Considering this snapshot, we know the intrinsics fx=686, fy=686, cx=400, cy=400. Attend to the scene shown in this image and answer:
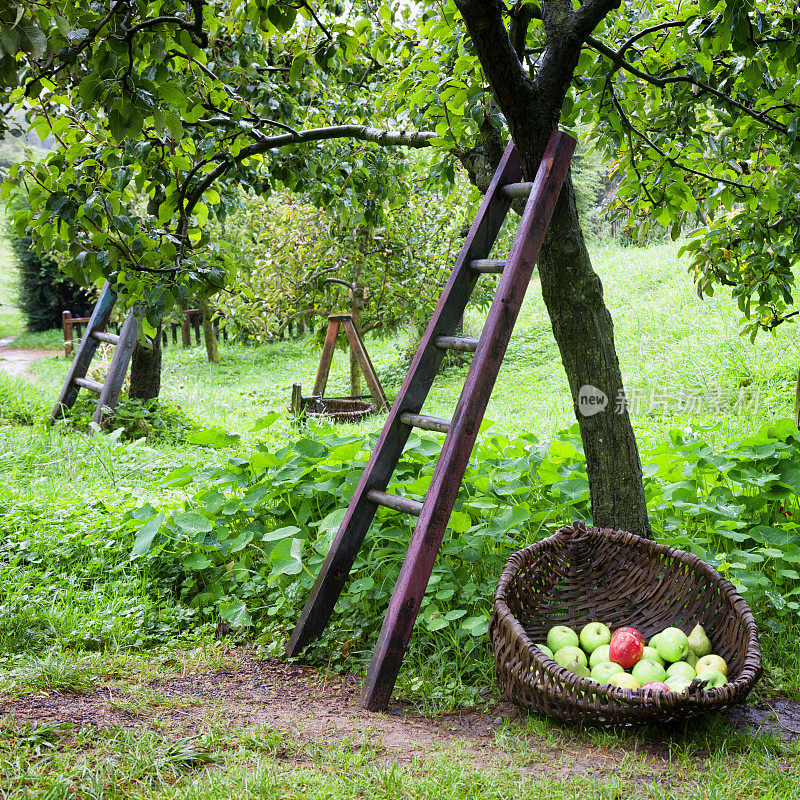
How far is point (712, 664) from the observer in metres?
2.23

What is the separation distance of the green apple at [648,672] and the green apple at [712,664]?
0.12 m

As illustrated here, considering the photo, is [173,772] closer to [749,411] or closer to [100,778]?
[100,778]

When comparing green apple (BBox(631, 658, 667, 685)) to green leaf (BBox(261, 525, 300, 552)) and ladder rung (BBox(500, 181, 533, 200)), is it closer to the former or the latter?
green leaf (BBox(261, 525, 300, 552))

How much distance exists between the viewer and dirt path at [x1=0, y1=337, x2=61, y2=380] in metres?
14.1

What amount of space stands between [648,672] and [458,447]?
95cm

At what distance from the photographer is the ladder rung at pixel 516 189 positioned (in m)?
2.68

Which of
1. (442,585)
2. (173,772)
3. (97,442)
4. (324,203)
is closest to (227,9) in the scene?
(324,203)

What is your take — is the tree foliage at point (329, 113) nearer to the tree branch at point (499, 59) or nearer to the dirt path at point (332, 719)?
the tree branch at point (499, 59)

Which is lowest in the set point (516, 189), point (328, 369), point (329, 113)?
point (328, 369)

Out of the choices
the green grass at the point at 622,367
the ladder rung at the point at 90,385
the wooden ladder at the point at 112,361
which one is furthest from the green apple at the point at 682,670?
the ladder rung at the point at 90,385

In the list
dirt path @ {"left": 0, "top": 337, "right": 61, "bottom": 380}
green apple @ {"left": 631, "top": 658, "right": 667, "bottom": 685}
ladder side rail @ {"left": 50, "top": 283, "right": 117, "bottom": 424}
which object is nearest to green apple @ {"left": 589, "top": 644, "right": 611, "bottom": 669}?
green apple @ {"left": 631, "top": 658, "right": 667, "bottom": 685}

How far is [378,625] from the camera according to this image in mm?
2918

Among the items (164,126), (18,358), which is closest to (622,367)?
(164,126)

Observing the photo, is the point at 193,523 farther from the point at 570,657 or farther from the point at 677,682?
the point at 677,682
